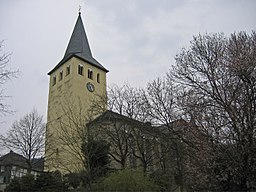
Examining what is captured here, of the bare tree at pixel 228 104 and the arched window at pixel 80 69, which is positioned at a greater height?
the arched window at pixel 80 69

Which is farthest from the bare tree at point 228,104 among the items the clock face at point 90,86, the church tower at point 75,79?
the clock face at point 90,86

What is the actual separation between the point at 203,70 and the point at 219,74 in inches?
42.5

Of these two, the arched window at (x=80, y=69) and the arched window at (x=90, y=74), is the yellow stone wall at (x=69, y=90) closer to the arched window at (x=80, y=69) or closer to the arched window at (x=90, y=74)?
the arched window at (x=80, y=69)

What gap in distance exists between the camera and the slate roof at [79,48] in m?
48.7

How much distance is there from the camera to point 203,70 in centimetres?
1675

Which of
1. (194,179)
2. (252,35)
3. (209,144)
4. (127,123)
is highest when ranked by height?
(252,35)

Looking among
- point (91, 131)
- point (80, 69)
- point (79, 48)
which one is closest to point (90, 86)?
point (80, 69)

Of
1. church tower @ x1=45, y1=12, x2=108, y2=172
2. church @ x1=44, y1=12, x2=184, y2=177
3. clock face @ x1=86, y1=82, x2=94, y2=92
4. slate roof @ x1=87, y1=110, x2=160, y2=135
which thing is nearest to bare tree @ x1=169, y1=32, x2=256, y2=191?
church @ x1=44, y1=12, x2=184, y2=177

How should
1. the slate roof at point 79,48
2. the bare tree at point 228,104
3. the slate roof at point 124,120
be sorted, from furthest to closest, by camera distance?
the slate roof at point 79,48
the slate roof at point 124,120
the bare tree at point 228,104

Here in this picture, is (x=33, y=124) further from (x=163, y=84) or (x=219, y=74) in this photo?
(x=219, y=74)

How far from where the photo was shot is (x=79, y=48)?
5028cm

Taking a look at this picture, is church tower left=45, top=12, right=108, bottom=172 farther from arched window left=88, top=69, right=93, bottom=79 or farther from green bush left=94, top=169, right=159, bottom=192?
green bush left=94, top=169, right=159, bottom=192

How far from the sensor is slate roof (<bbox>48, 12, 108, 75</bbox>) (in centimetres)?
4866

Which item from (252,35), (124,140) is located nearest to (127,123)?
(124,140)
